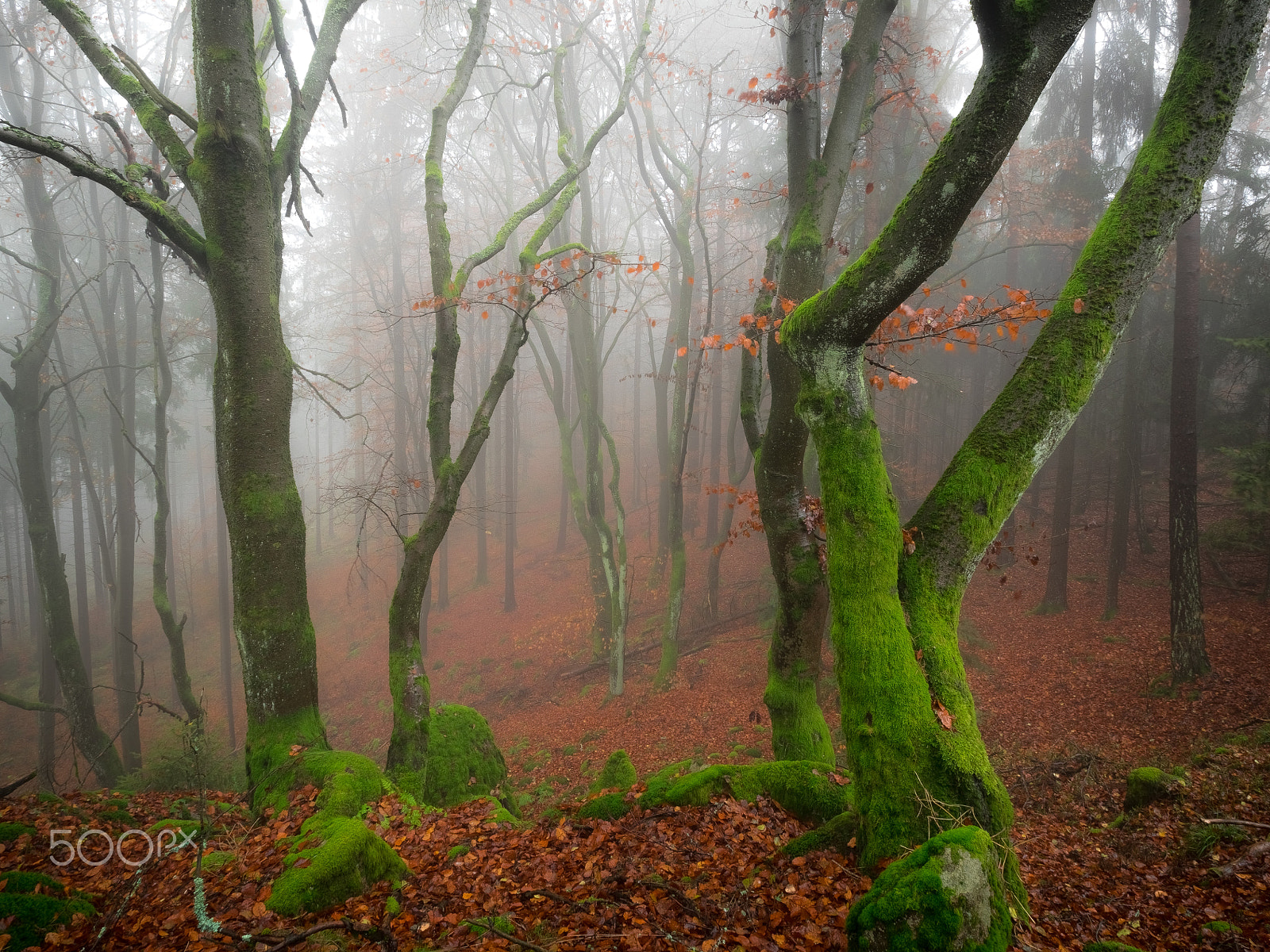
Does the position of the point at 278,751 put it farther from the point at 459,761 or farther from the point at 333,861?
the point at 459,761


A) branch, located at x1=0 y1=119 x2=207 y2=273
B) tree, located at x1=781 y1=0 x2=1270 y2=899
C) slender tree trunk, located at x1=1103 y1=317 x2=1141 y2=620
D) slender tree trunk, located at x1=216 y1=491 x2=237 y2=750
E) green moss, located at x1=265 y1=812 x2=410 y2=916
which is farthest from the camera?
slender tree trunk, located at x1=216 y1=491 x2=237 y2=750

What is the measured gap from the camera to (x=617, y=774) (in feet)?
18.9

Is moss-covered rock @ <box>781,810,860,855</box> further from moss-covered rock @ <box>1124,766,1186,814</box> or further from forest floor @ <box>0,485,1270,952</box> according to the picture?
moss-covered rock @ <box>1124,766,1186,814</box>

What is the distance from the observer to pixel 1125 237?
326 centimetres

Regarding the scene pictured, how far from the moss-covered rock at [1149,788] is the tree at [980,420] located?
336 centimetres

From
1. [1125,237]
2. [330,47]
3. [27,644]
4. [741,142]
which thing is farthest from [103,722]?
[741,142]

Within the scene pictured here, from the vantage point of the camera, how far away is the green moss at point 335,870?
3082 mm

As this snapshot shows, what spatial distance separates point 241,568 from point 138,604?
2770cm

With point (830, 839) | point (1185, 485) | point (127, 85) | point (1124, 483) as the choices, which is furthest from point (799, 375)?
point (1124, 483)

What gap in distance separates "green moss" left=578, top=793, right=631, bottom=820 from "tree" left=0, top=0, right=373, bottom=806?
2.47 m

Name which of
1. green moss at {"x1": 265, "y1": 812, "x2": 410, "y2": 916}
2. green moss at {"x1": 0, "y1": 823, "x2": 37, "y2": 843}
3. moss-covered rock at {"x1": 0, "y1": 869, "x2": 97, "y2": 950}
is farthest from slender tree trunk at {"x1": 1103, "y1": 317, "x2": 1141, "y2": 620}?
green moss at {"x1": 0, "y1": 823, "x2": 37, "y2": 843}

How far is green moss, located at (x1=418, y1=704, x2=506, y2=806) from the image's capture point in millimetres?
6078

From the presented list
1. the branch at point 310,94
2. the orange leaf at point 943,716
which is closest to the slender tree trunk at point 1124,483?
the orange leaf at point 943,716

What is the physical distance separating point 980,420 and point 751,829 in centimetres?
302
